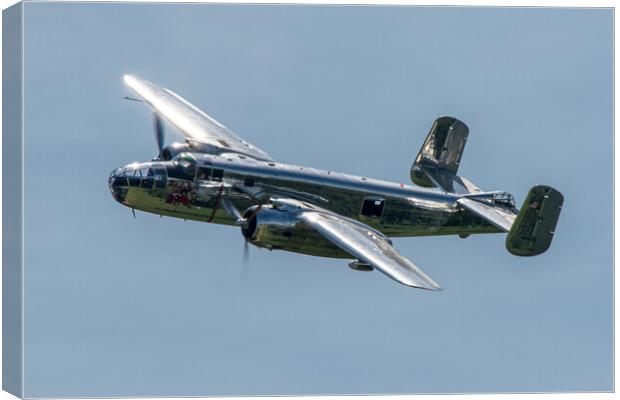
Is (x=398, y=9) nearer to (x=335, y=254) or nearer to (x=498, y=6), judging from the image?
(x=498, y=6)

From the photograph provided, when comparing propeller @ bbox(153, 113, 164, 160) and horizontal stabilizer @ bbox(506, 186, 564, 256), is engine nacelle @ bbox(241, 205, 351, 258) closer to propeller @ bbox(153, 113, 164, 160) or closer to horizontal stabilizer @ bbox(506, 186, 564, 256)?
horizontal stabilizer @ bbox(506, 186, 564, 256)

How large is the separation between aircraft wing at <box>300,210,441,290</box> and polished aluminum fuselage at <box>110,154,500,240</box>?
2.03 metres

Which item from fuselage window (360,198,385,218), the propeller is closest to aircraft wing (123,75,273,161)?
the propeller

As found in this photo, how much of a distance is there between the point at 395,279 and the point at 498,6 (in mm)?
7246

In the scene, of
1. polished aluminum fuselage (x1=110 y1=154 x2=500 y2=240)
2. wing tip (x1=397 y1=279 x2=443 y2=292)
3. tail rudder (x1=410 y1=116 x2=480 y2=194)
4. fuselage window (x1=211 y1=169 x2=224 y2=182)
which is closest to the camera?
wing tip (x1=397 y1=279 x2=443 y2=292)

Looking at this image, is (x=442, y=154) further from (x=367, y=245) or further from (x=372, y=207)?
(x=367, y=245)

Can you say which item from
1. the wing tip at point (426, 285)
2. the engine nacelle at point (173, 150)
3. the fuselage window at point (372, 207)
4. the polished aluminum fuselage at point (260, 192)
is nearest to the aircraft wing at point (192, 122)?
the engine nacelle at point (173, 150)

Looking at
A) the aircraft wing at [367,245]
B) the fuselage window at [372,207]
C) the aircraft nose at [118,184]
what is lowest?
the aircraft wing at [367,245]

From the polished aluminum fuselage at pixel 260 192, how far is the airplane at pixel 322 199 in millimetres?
26

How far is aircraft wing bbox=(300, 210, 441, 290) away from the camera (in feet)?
101

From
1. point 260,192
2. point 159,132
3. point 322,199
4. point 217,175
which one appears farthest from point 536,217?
point 159,132

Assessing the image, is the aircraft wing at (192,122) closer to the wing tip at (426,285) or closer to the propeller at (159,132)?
the propeller at (159,132)

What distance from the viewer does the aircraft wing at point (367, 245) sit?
3081cm

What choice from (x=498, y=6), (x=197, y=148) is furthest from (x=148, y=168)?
(x=498, y=6)
